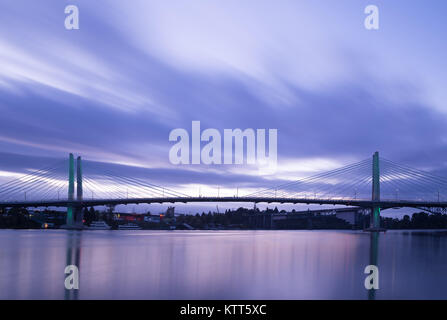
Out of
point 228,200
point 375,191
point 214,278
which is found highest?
point 375,191

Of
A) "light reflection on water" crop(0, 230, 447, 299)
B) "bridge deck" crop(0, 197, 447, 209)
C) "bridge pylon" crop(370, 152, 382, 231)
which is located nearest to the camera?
"light reflection on water" crop(0, 230, 447, 299)

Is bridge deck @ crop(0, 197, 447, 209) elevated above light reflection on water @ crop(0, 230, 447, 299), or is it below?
above

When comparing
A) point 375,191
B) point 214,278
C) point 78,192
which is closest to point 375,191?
point 375,191

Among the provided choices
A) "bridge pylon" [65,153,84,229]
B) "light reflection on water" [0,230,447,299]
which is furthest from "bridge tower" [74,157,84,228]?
"light reflection on water" [0,230,447,299]

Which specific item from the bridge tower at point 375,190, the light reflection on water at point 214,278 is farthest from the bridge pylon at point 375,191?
the light reflection on water at point 214,278

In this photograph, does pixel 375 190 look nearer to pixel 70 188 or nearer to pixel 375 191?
pixel 375 191

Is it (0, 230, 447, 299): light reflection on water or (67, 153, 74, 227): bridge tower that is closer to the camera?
(0, 230, 447, 299): light reflection on water

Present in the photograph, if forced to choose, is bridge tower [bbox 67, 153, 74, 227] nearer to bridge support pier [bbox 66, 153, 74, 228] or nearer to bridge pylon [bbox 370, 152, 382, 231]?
bridge support pier [bbox 66, 153, 74, 228]

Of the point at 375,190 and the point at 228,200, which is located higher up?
the point at 375,190

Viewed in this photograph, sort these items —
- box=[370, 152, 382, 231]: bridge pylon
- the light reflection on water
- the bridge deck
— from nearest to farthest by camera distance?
1. the light reflection on water
2. the bridge deck
3. box=[370, 152, 382, 231]: bridge pylon

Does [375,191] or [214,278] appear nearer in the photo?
[214,278]

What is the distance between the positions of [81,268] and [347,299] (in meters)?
12.4
